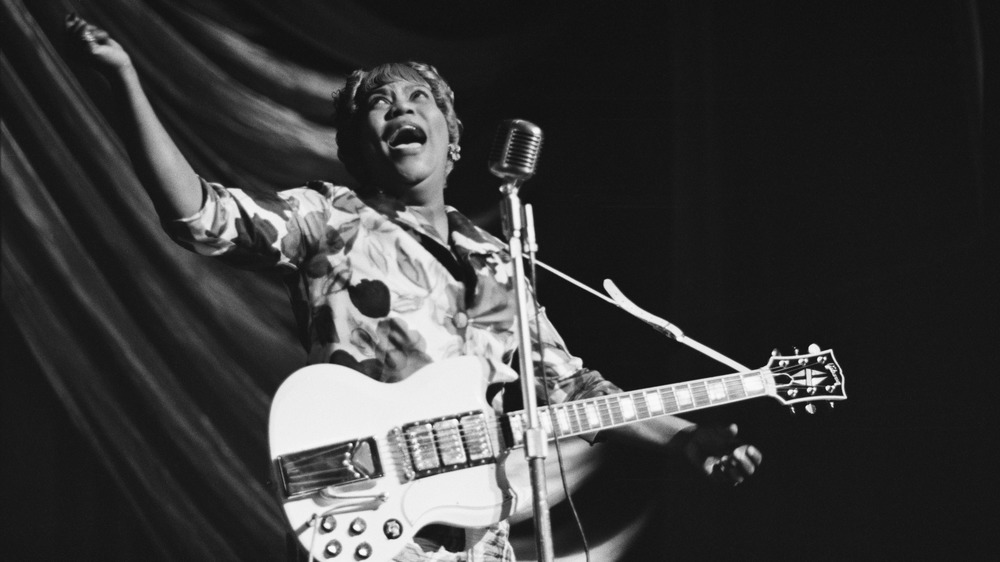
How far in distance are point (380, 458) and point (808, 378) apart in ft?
3.95

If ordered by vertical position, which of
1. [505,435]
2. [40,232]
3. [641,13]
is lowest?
[505,435]

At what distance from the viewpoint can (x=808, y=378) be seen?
2.54 metres

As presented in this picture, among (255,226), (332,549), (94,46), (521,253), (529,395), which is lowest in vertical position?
(332,549)

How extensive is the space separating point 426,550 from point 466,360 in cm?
42

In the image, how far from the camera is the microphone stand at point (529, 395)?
1.81 m

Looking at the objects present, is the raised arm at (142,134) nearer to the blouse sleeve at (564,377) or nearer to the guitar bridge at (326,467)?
the guitar bridge at (326,467)

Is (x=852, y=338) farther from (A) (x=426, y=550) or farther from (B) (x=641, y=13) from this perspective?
(A) (x=426, y=550)

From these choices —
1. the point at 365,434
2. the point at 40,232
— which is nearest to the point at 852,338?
the point at 365,434

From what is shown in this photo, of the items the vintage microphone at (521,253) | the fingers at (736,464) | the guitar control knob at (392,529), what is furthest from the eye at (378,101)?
the fingers at (736,464)

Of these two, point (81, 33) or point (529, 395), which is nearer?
point (81, 33)

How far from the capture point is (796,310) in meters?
2.92

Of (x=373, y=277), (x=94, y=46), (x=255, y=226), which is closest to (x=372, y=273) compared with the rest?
(x=373, y=277)

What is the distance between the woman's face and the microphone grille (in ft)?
1.66

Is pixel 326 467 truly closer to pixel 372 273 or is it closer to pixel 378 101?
pixel 372 273
